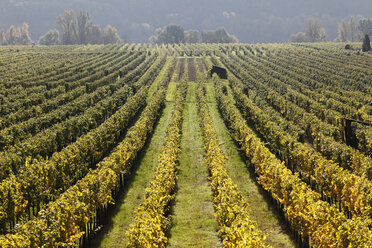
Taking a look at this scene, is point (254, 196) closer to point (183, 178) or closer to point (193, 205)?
point (193, 205)

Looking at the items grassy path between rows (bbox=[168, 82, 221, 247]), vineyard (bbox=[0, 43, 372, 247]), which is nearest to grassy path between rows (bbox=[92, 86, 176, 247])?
vineyard (bbox=[0, 43, 372, 247])

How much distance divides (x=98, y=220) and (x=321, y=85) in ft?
182

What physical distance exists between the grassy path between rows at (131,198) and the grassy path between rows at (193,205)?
283cm

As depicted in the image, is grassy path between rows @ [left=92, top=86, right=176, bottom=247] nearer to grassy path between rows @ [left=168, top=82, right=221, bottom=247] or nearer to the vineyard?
the vineyard

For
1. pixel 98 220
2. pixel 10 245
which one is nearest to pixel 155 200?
pixel 98 220

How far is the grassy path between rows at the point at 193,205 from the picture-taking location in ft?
69.1

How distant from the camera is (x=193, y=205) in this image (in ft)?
84.1

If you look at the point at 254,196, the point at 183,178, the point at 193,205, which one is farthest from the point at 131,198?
the point at 254,196

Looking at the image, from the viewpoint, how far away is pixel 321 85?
6625 centimetres

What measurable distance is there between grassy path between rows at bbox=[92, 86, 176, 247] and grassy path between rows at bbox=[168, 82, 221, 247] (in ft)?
9.29

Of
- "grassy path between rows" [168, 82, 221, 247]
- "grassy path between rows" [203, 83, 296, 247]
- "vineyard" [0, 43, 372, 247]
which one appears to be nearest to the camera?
"vineyard" [0, 43, 372, 247]

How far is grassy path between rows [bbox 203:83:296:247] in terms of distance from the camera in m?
21.2

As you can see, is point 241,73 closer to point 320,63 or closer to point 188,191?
point 320,63

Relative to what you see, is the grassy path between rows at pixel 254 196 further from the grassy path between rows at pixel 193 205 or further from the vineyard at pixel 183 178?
the grassy path between rows at pixel 193 205
